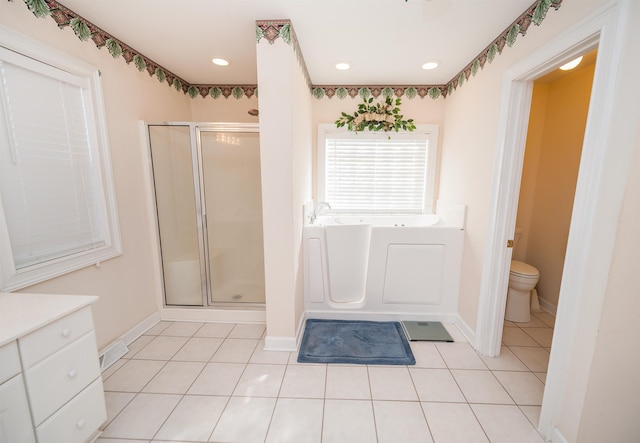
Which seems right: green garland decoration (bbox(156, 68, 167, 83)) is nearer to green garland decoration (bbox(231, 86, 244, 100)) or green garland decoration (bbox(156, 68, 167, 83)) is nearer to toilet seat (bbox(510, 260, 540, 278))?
green garland decoration (bbox(231, 86, 244, 100))

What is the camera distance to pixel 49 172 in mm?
1566

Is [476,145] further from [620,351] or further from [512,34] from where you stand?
[620,351]

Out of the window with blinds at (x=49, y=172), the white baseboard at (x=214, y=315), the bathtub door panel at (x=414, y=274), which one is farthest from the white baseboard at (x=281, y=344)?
the window with blinds at (x=49, y=172)

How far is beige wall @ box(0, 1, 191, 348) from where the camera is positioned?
1.71 metres

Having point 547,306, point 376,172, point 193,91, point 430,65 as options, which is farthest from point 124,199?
point 547,306

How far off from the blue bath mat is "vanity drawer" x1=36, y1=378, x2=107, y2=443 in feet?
3.83

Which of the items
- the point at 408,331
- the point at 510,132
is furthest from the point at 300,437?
the point at 510,132

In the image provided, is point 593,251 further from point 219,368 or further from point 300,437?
point 219,368

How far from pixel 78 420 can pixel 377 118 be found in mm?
3138

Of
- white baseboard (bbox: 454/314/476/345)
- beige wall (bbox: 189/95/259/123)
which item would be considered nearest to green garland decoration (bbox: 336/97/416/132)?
beige wall (bbox: 189/95/259/123)

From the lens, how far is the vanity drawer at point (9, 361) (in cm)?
92

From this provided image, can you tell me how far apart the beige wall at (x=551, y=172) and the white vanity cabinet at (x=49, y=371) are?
3.75 metres

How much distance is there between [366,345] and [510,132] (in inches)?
74.7

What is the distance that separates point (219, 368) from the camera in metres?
1.87
